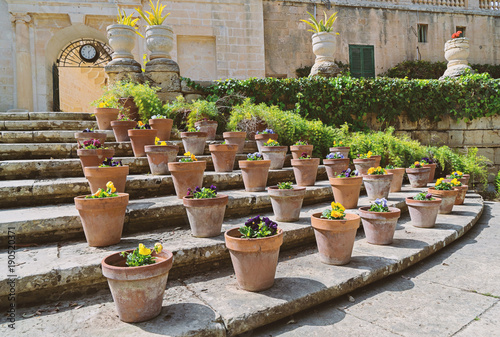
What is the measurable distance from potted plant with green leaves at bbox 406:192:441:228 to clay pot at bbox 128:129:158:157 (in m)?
3.13

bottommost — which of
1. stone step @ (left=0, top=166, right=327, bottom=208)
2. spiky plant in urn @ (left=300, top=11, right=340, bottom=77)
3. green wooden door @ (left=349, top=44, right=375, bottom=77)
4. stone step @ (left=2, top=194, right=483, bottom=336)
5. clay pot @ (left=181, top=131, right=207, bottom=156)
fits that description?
stone step @ (left=2, top=194, right=483, bottom=336)

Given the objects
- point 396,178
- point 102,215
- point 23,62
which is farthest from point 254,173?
point 23,62

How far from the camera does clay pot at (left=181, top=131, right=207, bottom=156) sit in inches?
177

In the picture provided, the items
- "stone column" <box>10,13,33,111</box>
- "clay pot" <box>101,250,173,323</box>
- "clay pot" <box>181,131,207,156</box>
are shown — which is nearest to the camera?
"clay pot" <box>101,250,173,323</box>

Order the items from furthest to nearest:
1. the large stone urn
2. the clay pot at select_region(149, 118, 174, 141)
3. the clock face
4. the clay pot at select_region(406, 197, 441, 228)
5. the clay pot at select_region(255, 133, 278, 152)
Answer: the clock face → the large stone urn → the clay pot at select_region(255, 133, 278, 152) → the clay pot at select_region(149, 118, 174, 141) → the clay pot at select_region(406, 197, 441, 228)

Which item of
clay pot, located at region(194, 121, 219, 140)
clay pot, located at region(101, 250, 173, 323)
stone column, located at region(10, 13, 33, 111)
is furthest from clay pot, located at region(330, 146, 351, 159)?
stone column, located at region(10, 13, 33, 111)

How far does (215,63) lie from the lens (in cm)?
1091

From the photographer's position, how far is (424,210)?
359 centimetres

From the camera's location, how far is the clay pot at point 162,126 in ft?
15.3

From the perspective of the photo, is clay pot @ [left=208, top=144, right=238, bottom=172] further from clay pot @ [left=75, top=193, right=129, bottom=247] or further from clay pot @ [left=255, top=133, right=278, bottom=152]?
clay pot @ [left=75, top=193, right=129, bottom=247]

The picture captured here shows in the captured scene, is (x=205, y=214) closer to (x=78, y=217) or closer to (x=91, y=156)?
(x=78, y=217)

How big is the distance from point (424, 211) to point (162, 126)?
11.3 feet

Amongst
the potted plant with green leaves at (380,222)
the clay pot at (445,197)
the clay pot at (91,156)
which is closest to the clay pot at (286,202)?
the potted plant with green leaves at (380,222)

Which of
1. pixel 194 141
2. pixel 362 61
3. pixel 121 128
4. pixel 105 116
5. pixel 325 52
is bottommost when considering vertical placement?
pixel 194 141
